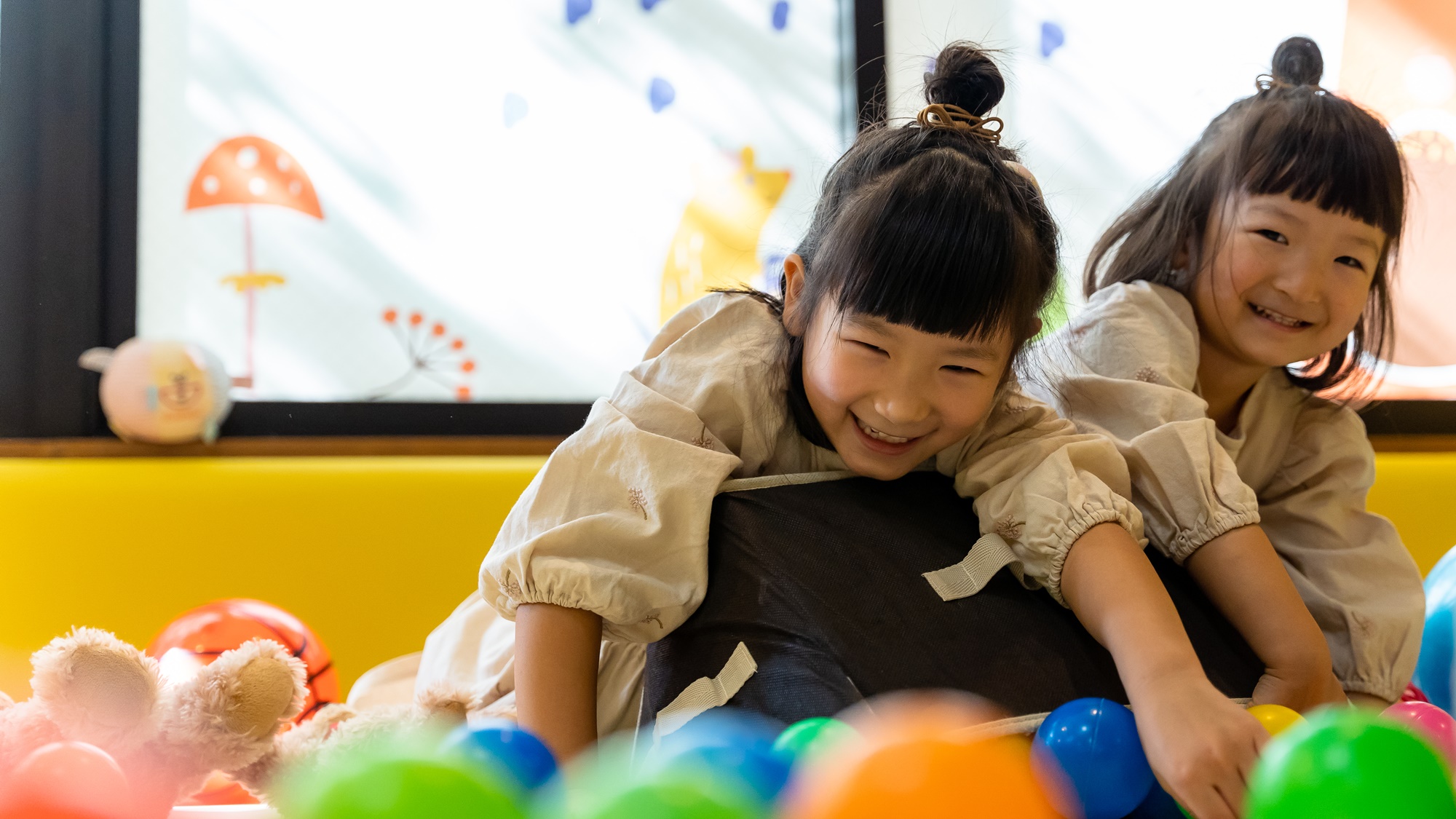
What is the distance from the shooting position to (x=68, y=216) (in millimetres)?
1413

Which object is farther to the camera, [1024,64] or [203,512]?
[1024,64]

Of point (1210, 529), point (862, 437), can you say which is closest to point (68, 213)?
point (862, 437)

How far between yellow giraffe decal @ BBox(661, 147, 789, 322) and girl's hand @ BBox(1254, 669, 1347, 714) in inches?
41.1

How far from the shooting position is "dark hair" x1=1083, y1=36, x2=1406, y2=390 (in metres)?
0.94

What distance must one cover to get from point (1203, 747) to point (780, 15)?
58.2 inches

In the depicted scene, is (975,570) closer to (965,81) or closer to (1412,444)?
(965,81)

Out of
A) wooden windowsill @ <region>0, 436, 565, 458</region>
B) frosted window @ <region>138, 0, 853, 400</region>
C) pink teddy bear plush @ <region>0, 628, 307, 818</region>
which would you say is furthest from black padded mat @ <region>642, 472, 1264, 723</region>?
frosted window @ <region>138, 0, 853, 400</region>

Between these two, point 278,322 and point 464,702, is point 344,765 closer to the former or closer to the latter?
point 464,702

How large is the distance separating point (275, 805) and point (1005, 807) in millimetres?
545

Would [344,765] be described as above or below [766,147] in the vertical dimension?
below

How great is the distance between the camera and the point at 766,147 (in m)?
1.74

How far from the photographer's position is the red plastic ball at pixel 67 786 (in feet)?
1.27

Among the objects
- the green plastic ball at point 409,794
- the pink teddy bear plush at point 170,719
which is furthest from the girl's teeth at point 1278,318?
the green plastic ball at point 409,794

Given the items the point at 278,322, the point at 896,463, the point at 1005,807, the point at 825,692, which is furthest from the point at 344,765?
the point at 278,322
